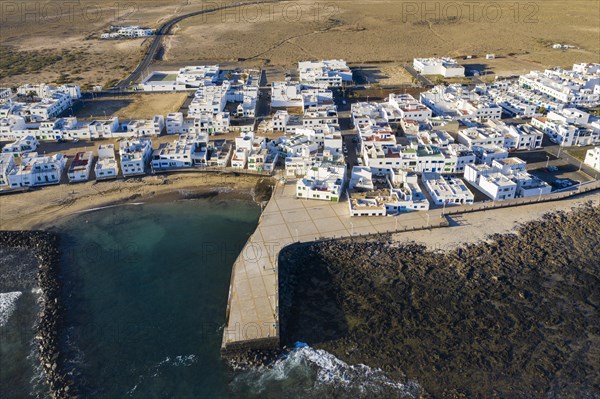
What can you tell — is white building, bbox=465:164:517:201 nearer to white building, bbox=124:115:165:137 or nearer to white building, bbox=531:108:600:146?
white building, bbox=531:108:600:146

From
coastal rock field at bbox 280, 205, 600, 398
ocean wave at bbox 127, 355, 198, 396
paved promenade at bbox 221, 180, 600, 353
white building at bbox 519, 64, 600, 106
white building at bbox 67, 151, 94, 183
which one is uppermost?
white building at bbox 519, 64, 600, 106

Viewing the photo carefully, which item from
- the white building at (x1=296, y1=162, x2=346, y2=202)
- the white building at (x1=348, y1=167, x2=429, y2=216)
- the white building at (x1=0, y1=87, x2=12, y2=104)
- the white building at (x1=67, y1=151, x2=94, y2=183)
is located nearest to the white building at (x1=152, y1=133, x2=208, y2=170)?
the white building at (x1=67, y1=151, x2=94, y2=183)

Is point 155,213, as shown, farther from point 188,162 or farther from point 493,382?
point 493,382

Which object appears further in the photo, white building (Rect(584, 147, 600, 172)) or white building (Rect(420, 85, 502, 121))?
white building (Rect(420, 85, 502, 121))

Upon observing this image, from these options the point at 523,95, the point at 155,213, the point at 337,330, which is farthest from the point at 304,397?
the point at 523,95

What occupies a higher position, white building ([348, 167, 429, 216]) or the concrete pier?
white building ([348, 167, 429, 216])

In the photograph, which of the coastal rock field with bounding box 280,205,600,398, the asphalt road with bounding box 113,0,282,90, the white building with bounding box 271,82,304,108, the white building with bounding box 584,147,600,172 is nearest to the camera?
the coastal rock field with bounding box 280,205,600,398

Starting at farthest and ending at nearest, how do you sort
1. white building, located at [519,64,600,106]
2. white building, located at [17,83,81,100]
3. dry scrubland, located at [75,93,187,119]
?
white building, located at [17,83,81,100]
dry scrubland, located at [75,93,187,119]
white building, located at [519,64,600,106]
